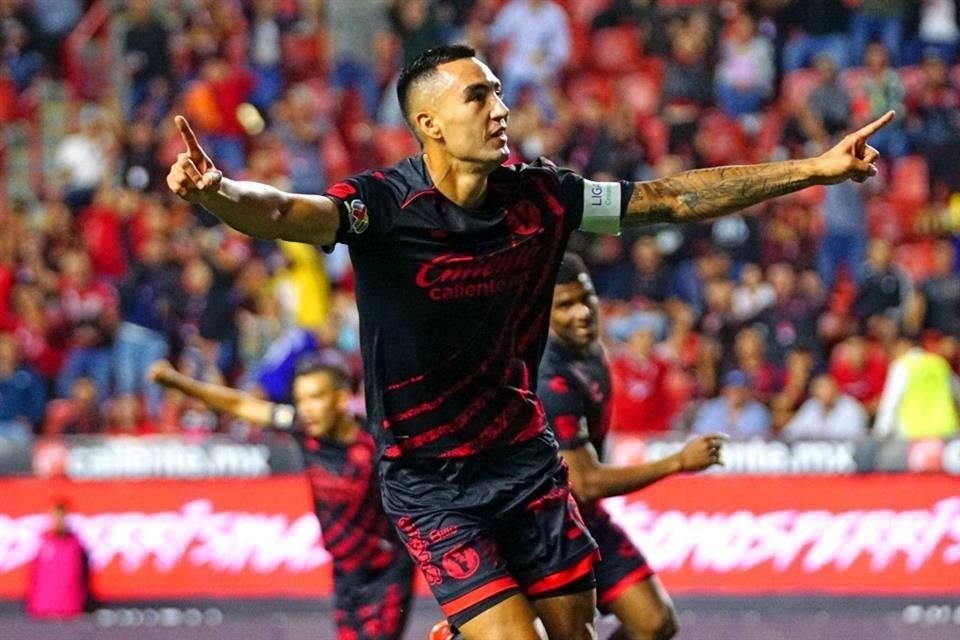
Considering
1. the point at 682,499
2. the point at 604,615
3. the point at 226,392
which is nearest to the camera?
the point at 604,615

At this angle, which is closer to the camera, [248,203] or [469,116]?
[248,203]

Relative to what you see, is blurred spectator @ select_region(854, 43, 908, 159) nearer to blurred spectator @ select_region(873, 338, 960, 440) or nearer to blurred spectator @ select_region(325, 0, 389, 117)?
blurred spectator @ select_region(873, 338, 960, 440)

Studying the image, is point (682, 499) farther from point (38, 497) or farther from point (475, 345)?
point (475, 345)

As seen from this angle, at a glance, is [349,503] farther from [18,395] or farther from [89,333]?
[89,333]

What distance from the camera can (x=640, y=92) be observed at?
18.5 meters

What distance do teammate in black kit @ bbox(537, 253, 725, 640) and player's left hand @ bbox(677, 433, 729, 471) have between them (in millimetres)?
87

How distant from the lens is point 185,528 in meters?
13.7

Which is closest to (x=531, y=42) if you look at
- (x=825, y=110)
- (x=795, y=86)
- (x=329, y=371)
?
(x=795, y=86)

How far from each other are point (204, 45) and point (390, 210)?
14166 mm

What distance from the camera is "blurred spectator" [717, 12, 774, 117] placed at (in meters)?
18.1

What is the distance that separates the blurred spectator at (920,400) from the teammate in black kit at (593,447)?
674 cm

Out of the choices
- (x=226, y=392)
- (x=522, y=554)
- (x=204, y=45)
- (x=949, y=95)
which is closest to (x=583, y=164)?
(x=949, y=95)

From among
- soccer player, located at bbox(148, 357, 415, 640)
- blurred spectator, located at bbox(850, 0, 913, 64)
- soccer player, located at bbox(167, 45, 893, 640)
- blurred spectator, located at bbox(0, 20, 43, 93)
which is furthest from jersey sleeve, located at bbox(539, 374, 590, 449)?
blurred spectator, located at bbox(0, 20, 43, 93)

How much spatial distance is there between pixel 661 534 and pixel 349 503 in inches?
193
